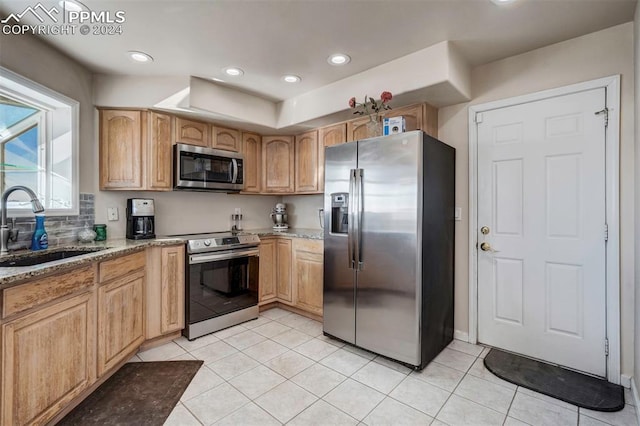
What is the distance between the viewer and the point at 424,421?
175cm

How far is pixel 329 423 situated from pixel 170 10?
2.70 meters

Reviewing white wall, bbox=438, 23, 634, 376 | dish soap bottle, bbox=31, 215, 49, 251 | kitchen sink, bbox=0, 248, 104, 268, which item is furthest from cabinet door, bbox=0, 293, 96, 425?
white wall, bbox=438, 23, 634, 376

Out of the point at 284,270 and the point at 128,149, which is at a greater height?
the point at 128,149

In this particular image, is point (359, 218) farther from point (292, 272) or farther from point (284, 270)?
point (284, 270)

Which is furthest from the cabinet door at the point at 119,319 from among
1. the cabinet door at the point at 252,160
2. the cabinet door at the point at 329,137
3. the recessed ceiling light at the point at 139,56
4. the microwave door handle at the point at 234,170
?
the cabinet door at the point at 329,137

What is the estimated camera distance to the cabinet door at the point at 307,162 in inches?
144

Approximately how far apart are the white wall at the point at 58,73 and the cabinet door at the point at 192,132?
2.46ft

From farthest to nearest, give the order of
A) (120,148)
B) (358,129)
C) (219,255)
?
(358,129) → (219,255) → (120,148)

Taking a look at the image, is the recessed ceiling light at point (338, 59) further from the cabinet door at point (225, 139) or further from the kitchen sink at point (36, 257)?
the kitchen sink at point (36, 257)

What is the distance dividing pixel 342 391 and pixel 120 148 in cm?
289

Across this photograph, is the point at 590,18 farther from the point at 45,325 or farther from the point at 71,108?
the point at 71,108

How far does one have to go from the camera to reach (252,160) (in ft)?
12.6

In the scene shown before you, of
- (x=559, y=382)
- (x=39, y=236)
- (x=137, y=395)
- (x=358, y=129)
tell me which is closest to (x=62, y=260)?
(x=39, y=236)

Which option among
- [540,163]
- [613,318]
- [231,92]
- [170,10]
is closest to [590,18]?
[540,163]
